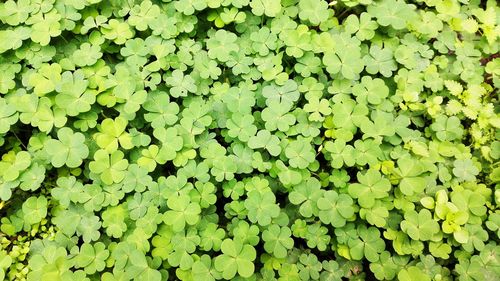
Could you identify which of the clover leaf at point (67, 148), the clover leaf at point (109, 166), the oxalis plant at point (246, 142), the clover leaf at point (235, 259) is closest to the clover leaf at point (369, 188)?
the oxalis plant at point (246, 142)

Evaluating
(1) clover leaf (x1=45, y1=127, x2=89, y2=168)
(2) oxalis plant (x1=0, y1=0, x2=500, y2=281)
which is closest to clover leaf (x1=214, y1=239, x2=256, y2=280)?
(2) oxalis plant (x1=0, y1=0, x2=500, y2=281)

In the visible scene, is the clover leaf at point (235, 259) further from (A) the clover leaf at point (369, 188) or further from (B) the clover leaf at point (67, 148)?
(B) the clover leaf at point (67, 148)

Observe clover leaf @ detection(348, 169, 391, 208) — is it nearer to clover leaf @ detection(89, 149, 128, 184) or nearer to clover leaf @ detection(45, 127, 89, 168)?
clover leaf @ detection(89, 149, 128, 184)

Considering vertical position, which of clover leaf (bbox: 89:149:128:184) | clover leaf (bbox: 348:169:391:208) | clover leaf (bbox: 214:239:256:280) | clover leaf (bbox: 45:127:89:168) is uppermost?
clover leaf (bbox: 45:127:89:168)

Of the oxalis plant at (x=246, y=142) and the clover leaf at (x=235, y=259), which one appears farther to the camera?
the oxalis plant at (x=246, y=142)

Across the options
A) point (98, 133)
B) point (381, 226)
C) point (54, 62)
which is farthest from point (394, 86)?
point (54, 62)

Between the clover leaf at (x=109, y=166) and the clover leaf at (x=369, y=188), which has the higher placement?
the clover leaf at (x=109, y=166)

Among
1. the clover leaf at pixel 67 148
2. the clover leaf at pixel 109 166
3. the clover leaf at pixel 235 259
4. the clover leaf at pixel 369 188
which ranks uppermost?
the clover leaf at pixel 67 148

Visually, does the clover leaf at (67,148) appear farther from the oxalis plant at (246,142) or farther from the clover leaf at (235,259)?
the clover leaf at (235,259)

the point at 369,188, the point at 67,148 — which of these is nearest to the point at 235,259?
the point at 369,188
